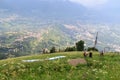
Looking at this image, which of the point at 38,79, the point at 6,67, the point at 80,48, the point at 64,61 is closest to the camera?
the point at 38,79

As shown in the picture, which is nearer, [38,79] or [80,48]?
[38,79]

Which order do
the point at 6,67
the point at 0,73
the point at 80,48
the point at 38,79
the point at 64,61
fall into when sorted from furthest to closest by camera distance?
the point at 80,48 → the point at 64,61 → the point at 6,67 → the point at 0,73 → the point at 38,79

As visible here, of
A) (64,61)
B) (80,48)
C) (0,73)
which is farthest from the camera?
(80,48)

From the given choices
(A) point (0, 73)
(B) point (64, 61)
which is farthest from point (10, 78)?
(B) point (64, 61)

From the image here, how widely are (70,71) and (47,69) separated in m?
3.60

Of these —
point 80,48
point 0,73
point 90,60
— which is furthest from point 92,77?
point 80,48

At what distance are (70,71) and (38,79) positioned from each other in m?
6.02

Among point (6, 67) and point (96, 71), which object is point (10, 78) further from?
point (96, 71)

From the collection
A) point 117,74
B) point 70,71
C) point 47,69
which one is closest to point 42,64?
point 47,69

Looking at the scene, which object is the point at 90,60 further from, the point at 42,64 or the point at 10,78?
the point at 10,78

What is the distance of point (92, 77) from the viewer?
36250mm

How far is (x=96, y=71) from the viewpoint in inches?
1542

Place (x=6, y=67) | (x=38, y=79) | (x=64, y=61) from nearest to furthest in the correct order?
1. (x=38, y=79)
2. (x=6, y=67)
3. (x=64, y=61)

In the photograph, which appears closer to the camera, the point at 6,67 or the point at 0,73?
the point at 0,73
